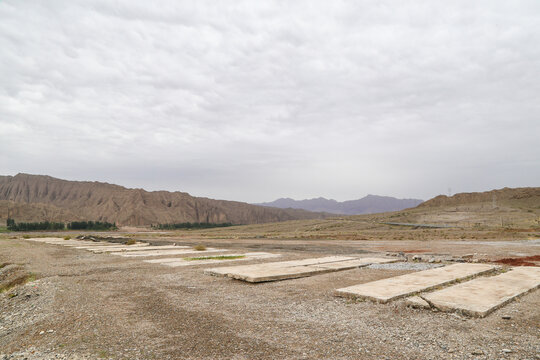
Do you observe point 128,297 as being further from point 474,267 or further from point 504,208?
point 504,208

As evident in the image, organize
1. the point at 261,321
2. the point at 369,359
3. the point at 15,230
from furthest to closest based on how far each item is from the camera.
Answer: the point at 15,230
the point at 261,321
the point at 369,359

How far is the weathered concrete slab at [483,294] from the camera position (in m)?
6.63

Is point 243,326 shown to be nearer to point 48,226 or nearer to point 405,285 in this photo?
point 405,285

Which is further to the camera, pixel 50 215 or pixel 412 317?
pixel 50 215

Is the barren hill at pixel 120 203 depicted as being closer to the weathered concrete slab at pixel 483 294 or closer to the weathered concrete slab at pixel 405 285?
the weathered concrete slab at pixel 405 285

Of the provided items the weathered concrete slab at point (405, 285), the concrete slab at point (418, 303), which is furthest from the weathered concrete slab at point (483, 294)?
the weathered concrete slab at point (405, 285)

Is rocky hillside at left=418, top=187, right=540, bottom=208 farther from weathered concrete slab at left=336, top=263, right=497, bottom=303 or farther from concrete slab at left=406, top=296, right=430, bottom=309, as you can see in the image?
concrete slab at left=406, top=296, right=430, bottom=309

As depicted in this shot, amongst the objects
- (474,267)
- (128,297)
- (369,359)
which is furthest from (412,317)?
(474,267)

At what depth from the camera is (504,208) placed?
2980 inches

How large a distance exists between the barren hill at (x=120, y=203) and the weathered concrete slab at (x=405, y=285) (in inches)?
5596

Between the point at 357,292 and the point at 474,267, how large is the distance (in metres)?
6.87

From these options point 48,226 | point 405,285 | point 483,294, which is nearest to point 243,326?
point 405,285

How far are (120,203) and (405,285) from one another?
16232cm

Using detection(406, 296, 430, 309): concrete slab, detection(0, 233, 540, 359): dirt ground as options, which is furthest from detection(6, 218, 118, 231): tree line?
detection(406, 296, 430, 309): concrete slab
